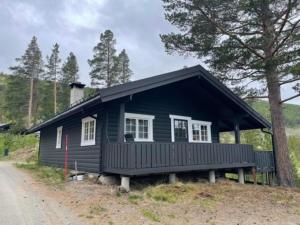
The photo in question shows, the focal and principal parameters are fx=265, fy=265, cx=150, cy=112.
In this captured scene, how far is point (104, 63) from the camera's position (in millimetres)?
34688

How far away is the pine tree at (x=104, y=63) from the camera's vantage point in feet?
113

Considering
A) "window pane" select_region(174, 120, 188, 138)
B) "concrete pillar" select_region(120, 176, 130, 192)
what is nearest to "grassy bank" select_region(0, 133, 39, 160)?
"window pane" select_region(174, 120, 188, 138)

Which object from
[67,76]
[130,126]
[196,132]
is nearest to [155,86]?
[130,126]

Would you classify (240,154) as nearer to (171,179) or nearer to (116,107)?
(171,179)

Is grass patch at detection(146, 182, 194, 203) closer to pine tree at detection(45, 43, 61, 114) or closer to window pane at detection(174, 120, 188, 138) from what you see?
window pane at detection(174, 120, 188, 138)

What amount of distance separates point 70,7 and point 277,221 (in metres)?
15.1

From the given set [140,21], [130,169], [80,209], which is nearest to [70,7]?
[140,21]

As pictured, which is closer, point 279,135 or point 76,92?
point 279,135

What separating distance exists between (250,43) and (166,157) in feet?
21.9

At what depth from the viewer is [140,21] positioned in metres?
19.6

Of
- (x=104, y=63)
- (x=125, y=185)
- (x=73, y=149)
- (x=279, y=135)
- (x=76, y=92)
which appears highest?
(x=104, y=63)

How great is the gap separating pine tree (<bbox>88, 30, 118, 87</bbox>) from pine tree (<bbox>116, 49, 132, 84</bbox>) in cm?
165

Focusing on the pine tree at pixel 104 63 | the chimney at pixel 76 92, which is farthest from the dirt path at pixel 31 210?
the pine tree at pixel 104 63

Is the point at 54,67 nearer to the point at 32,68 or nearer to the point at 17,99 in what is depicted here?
the point at 32,68
